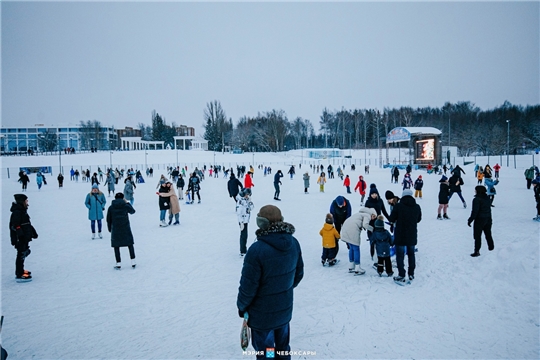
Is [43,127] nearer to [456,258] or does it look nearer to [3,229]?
[3,229]

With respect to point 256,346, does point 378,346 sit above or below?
below

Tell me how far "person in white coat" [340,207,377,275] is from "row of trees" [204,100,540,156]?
5189cm

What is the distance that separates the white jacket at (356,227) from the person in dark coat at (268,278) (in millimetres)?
3067

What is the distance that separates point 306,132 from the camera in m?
88.6

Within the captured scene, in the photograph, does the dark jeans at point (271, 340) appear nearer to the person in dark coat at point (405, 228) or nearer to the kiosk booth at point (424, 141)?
the person in dark coat at point (405, 228)

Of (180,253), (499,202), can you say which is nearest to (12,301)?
(180,253)

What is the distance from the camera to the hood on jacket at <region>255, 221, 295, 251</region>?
2.27 m

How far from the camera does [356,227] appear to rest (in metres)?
5.34

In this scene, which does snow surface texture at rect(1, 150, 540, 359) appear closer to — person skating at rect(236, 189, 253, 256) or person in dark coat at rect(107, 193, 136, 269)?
person skating at rect(236, 189, 253, 256)

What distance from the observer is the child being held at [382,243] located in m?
5.03

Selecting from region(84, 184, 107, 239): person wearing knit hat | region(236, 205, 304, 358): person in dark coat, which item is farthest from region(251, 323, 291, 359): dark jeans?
region(84, 184, 107, 239): person wearing knit hat

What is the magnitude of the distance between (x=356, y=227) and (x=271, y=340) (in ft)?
10.6

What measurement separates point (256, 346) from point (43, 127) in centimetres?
11531

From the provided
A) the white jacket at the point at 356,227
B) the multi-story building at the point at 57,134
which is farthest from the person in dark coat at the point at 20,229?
the multi-story building at the point at 57,134
